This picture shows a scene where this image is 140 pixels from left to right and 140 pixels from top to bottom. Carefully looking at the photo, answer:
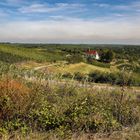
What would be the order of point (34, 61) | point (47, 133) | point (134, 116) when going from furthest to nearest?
1. point (34, 61)
2. point (134, 116)
3. point (47, 133)

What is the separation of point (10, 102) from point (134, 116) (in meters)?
2.51

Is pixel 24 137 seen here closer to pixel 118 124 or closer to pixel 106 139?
pixel 106 139

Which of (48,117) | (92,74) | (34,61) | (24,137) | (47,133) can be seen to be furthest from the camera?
(34,61)

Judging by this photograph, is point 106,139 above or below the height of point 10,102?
below

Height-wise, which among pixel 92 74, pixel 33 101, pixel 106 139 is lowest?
pixel 92 74

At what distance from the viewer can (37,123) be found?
20.9ft

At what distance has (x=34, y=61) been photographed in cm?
8938

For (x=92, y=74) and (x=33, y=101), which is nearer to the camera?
(x=33, y=101)

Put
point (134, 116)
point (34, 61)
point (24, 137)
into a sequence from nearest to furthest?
point (24, 137) < point (134, 116) < point (34, 61)

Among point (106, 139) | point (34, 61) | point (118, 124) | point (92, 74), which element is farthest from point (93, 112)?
point (34, 61)

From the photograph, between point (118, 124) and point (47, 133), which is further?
point (118, 124)

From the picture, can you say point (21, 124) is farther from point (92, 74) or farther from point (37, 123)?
point (92, 74)

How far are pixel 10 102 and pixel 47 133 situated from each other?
89 cm

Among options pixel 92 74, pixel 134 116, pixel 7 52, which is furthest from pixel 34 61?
pixel 134 116
